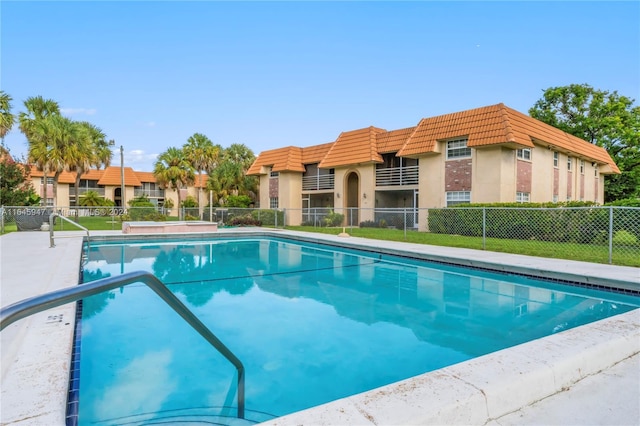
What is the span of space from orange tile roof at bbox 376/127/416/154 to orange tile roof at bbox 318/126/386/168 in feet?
1.22

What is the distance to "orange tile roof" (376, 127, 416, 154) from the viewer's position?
2294 centimetres

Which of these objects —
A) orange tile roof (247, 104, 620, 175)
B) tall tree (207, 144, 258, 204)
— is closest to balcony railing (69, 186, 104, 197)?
tall tree (207, 144, 258, 204)

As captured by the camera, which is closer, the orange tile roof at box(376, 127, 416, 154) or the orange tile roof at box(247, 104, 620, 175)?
the orange tile roof at box(247, 104, 620, 175)

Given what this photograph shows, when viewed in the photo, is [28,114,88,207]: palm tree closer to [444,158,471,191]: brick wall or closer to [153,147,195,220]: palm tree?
[153,147,195,220]: palm tree

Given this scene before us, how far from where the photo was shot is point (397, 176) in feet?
77.8

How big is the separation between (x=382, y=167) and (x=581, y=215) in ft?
42.7

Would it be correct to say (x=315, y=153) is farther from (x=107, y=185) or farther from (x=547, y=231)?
(x=107, y=185)

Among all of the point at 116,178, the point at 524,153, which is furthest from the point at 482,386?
the point at 116,178

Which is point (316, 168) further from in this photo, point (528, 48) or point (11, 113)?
point (11, 113)

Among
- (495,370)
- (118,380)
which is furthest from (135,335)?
(495,370)

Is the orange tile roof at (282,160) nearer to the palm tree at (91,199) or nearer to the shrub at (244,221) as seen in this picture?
the shrub at (244,221)

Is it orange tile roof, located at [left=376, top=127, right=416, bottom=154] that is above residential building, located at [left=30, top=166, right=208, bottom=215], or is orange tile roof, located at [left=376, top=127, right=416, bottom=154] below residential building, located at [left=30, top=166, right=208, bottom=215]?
above

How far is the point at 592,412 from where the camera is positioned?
8.25 ft

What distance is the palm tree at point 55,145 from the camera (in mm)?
25219
